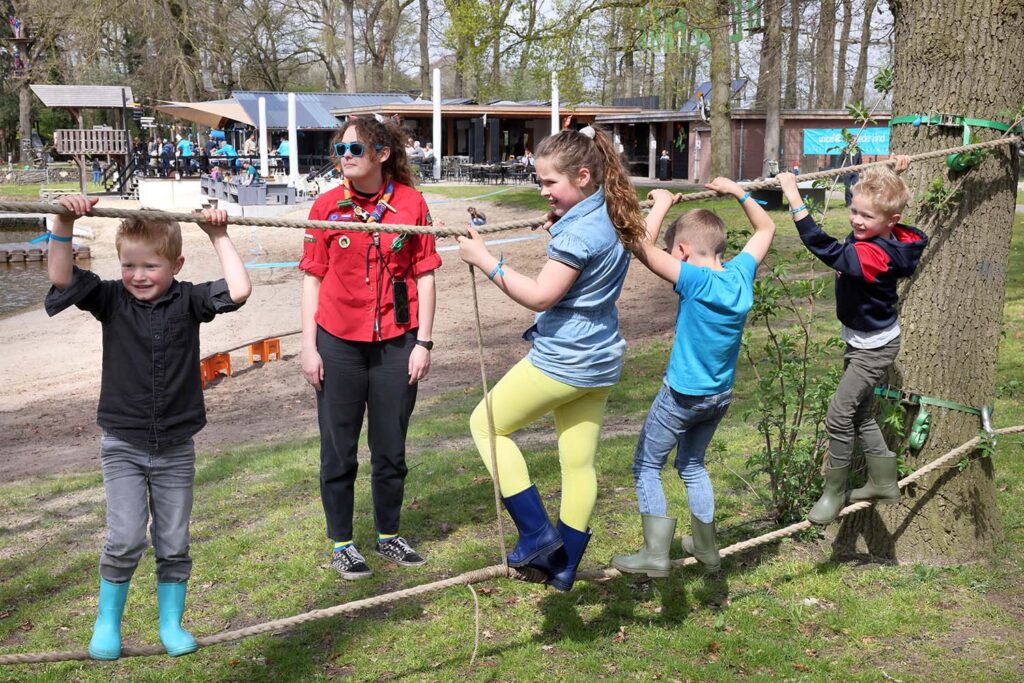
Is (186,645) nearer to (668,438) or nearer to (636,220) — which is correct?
(668,438)

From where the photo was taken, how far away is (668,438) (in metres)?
3.91

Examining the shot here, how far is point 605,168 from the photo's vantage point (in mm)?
3646

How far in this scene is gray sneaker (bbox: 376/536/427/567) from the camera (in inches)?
193

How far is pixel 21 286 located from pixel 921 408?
2189 cm

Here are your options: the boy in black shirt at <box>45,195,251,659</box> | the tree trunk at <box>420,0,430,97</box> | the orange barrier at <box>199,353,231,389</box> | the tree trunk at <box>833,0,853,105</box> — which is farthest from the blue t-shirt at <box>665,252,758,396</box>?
the tree trunk at <box>420,0,430,97</box>

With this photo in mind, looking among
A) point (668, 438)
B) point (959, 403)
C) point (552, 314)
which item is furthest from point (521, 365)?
point (959, 403)

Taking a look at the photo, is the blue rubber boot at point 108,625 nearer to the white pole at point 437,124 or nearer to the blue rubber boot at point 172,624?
the blue rubber boot at point 172,624

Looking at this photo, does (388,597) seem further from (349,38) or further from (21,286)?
(349,38)

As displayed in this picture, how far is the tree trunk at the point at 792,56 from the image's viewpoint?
57.2ft

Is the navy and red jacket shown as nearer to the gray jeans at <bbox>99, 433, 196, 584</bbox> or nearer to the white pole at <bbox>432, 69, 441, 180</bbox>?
the gray jeans at <bbox>99, 433, 196, 584</bbox>

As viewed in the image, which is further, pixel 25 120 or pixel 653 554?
pixel 25 120

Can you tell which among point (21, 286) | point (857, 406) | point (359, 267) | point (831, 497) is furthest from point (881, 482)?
point (21, 286)

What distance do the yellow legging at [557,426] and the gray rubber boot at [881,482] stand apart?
1513 mm

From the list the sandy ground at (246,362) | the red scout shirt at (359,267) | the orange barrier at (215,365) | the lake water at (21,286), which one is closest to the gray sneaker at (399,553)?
the red scout shirt at (359,267)
